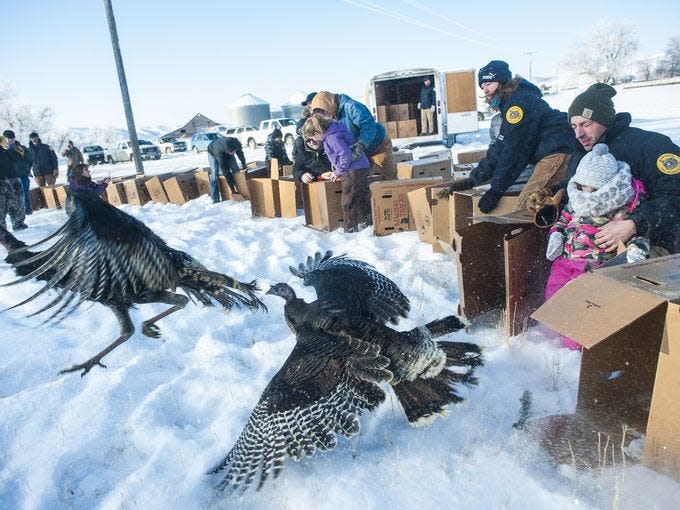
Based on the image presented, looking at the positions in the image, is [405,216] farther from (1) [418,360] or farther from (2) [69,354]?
(2) [69,354]

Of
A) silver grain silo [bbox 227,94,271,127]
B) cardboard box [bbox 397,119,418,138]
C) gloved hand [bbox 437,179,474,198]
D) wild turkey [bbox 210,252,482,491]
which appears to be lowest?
wild turkey [bbox 210,252,482,491]

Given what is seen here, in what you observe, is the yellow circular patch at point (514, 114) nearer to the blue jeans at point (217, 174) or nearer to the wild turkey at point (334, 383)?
the wild turkey at point (334, 383)

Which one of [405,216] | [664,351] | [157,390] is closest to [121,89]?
[405,216]

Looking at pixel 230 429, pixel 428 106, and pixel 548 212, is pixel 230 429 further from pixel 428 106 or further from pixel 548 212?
pixel 428 106

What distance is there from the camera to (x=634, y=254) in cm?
251

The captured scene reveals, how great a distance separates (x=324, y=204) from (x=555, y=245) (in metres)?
4.04

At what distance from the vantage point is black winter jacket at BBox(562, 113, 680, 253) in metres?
2.49

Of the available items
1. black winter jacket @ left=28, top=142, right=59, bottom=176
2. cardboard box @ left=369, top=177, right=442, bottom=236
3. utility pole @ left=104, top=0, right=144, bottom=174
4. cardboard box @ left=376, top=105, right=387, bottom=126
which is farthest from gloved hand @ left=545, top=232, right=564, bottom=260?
black winter jacket @ left=28, top=142, right=59, bottom=176

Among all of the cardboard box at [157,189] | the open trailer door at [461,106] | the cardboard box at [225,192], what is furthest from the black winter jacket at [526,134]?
the open trailer door at [461,106]

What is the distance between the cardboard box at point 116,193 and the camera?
1170cm

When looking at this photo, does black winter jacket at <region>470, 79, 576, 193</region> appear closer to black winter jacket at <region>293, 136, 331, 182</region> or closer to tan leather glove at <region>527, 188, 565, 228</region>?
tan leather glove at <region>527, 188, 565, 228</region>

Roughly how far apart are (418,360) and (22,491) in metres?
2.26

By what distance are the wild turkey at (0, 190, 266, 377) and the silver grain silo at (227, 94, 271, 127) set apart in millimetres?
65497

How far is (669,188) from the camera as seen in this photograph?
252cm
